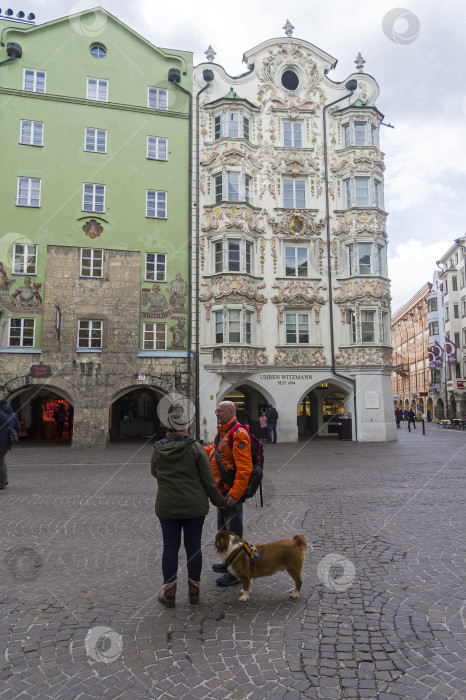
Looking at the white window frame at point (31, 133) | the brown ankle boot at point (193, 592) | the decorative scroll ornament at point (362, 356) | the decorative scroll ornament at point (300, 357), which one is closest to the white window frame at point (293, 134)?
the decorative scroll ornament at point (300, 357)

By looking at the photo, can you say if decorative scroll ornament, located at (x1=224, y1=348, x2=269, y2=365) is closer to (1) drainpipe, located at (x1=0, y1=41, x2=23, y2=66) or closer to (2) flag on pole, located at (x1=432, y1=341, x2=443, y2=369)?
(1) drainpipe, located at (x1=0, y1=41, x2=23, y2=66)

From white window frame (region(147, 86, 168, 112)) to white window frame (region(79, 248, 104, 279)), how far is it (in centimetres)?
878

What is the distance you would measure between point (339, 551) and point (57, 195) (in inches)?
914

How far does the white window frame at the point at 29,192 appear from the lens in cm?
2441

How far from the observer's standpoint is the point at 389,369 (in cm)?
2645

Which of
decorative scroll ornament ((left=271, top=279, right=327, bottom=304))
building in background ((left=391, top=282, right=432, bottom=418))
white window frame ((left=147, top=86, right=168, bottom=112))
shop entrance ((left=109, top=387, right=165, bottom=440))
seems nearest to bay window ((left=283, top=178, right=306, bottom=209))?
decorative scroll ornament ((left=271, top=279, right=327, bottom=304))

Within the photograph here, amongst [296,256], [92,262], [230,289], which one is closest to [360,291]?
[296,256]

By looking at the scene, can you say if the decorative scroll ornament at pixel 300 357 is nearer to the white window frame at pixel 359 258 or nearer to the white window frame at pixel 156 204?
the white window frame at pixel 359 258

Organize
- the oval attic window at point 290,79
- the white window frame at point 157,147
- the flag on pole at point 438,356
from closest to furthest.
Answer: the white window frame at point 157,147 < the oval attic window at point 290,79 < the flag on pole at point 438,356

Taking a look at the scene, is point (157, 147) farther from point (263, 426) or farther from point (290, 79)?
point (263, 426)

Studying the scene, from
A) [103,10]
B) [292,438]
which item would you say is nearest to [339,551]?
[292,438]

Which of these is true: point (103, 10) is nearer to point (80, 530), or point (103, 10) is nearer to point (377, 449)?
point (377, 449)

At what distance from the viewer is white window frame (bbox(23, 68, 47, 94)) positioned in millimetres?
25500

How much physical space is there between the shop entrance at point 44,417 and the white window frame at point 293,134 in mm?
18731
